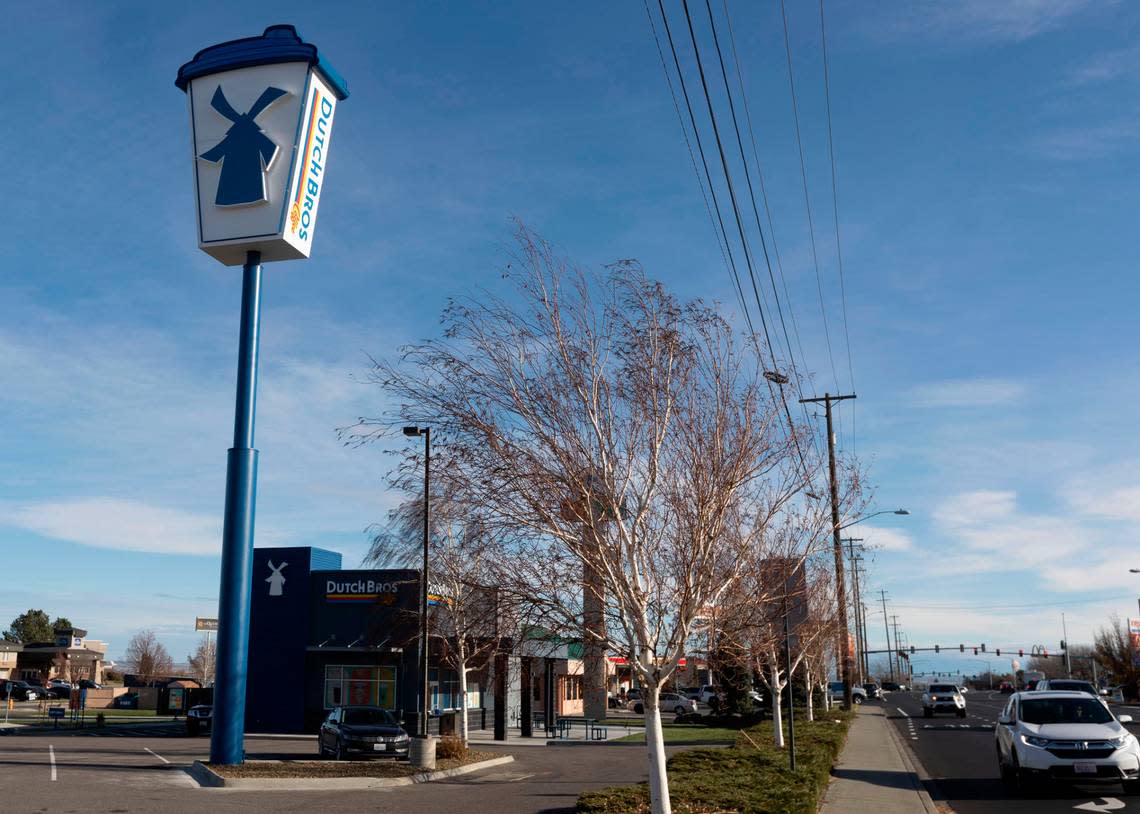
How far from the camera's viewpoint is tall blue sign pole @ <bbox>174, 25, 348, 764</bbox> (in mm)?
23562

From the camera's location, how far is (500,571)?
1192cm

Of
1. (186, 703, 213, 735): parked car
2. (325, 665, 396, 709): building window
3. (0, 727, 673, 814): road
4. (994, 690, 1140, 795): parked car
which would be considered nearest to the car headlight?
(994, 690, 1140, 795): parked car

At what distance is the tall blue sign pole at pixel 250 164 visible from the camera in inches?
928

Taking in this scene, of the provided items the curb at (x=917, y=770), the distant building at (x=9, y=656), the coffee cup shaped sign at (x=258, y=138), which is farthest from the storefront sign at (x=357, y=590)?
the distant building at (x=9, y=656)

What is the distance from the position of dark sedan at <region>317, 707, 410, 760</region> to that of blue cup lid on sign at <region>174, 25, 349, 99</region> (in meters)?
16.1

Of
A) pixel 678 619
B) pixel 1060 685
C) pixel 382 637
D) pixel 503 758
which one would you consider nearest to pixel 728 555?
pixel 678 619

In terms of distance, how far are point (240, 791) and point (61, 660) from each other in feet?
301

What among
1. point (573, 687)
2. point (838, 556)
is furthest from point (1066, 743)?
point (573, 687)

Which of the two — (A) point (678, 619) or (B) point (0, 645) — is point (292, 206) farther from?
(B) point (0, 645)

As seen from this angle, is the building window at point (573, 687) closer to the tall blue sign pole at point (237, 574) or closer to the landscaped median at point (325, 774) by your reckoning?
the landscaped median at point (325, 774)

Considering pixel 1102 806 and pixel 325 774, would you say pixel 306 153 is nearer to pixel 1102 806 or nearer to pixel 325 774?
pixel 325 774

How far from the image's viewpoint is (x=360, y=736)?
24.1m

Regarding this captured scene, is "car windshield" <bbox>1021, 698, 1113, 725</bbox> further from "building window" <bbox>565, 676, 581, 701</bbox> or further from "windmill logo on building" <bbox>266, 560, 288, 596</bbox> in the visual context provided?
"building window" <bbox>565, 676, 581, 701</bbox>

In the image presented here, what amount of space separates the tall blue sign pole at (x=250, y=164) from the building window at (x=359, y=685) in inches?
594
